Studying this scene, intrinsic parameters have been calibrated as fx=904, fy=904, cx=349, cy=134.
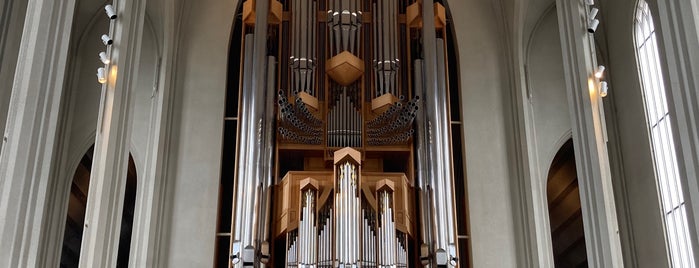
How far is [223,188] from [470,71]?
5.25m

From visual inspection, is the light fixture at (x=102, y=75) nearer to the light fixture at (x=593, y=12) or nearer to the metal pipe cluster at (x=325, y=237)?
the metal pipe cluster at (x=325, y=237)

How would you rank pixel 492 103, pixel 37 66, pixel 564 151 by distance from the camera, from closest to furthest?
1. pixel 37 66
2. pixel 492 103
3. pixel 564 151

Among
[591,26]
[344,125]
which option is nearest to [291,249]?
[344,125]

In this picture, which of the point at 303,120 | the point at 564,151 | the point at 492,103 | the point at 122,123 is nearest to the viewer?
the point at 122,123

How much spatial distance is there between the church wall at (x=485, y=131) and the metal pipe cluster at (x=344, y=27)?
2.20m

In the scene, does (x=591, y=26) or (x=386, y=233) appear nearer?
(x=591, y=26)

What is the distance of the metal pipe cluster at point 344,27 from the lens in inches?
666

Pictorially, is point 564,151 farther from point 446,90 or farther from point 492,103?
point 446,90

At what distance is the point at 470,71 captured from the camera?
57.6ft

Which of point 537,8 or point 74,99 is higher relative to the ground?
point 537,8

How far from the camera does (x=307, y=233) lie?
1444 cm

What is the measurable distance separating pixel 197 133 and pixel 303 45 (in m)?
2.56

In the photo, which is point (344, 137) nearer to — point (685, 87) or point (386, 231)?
point (386, 231)

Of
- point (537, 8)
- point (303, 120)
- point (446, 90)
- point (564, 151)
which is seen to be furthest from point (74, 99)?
point (564, 151)
